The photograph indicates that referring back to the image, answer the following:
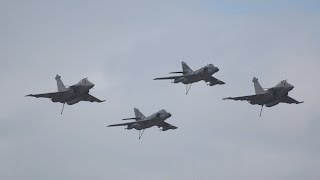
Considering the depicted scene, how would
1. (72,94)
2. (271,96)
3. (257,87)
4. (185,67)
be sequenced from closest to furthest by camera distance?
(72,94), (271,96), (257,87), (185,67)

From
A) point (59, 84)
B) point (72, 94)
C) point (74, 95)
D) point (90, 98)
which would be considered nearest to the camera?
point (72, 94)

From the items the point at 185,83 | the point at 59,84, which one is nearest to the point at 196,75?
the point at 185,83

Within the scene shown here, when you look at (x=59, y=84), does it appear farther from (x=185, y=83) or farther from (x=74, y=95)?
(x=185, y=83)

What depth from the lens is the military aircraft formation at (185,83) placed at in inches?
6516

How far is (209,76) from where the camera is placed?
172 meters

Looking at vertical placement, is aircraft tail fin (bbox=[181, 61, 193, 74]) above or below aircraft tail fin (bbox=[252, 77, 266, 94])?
above

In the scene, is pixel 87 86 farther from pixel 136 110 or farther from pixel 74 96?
pixel 136 110

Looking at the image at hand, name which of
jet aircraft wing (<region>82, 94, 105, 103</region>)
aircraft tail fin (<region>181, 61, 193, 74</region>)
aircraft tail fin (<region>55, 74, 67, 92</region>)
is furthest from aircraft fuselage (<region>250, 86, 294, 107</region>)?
aircraft tail fin (<region>55, 74, 67, 92</region>)

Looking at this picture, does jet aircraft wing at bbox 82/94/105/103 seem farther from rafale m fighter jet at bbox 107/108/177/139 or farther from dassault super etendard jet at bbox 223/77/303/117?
dassault super etendard jet at bbox 223/77/303/117

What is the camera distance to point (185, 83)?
563 ft

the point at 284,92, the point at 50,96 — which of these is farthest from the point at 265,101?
the point at 50,96

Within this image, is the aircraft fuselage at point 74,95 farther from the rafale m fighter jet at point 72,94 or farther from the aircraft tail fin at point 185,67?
the aircraft tail fin at point 185,67

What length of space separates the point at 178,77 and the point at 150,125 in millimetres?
8260

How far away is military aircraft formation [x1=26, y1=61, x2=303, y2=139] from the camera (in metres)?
166
